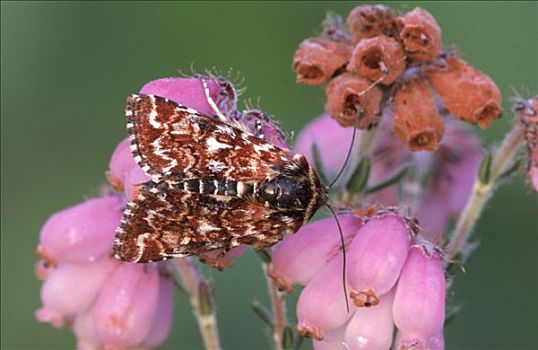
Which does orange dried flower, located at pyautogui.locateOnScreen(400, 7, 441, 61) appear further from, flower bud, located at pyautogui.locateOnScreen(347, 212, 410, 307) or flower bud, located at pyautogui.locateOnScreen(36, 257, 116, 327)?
flower bud, located at pyautogui.locateOnScreen(36, 257, 116, 327)

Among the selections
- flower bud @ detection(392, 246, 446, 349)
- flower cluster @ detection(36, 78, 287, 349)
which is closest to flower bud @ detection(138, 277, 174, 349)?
flower cluster @ detection(36, 78, 287, 349)

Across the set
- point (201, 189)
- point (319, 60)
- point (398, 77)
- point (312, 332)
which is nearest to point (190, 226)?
point (201, 189)

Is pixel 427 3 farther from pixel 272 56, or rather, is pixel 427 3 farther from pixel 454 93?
pixel 454 93

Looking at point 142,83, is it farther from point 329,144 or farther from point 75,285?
point 75,285

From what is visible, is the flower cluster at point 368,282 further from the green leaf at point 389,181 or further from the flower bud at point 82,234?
the flower bud at point 82,234

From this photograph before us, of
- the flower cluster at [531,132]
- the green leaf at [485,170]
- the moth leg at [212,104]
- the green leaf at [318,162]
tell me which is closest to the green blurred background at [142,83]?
the green leaf at [318,162]
